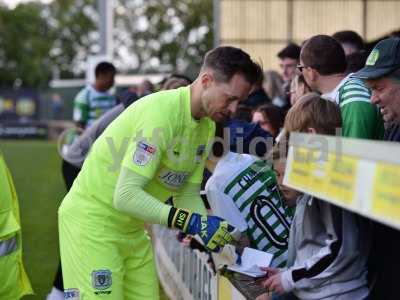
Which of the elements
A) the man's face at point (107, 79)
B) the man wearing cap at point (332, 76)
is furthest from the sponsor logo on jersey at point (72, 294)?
the man's face at point (107, 79)

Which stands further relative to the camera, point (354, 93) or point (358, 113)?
point (354, 93)

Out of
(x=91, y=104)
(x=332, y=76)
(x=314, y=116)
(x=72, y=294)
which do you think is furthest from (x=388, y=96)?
(x=91, y=104)

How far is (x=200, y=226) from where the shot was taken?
348 cm

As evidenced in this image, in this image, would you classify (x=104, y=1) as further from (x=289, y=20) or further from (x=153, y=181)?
(x=153, y=181)

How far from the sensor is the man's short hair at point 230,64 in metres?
3.54

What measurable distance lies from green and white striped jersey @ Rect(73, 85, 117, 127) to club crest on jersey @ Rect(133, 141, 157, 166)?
6.85 meters

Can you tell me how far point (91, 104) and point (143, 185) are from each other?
7.01 m

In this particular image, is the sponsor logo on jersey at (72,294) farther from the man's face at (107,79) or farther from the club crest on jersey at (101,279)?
the man's face at (107,79)

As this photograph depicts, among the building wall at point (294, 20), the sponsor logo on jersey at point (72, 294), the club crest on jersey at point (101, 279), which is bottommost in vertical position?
the sponsor logo on jersey at point (72, 294)

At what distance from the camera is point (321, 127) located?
327 cm

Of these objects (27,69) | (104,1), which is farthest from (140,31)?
(104,1)

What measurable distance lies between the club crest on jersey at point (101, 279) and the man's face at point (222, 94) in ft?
3.11

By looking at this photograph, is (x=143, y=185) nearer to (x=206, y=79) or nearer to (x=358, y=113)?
(x=206, y=79)

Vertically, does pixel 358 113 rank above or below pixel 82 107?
above
